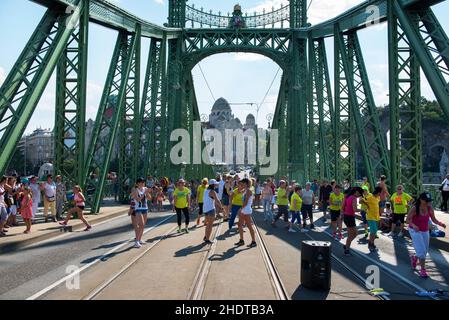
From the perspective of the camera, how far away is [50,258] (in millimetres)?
8055

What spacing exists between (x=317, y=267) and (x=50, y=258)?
5403 mm

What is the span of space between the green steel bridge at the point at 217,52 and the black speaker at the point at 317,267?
6113 mm

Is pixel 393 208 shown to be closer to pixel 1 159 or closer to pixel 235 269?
pixel 235 269

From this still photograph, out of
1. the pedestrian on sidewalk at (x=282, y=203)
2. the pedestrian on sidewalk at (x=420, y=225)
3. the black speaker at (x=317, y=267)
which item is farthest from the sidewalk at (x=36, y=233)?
the pedestrian on sidewalk at (x=420, y=225)

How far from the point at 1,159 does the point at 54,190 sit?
286 cm

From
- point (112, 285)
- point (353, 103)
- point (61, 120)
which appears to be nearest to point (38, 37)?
point (61, 120)

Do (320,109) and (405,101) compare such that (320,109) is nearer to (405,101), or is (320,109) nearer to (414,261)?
(405,101)

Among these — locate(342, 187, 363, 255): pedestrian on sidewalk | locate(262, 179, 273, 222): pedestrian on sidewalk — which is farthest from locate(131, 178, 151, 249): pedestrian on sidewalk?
locate(262, 179, 273, 222): pedestrian on sidewalk

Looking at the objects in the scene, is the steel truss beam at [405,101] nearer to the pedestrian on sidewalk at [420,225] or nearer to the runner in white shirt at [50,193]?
the pedestrian on sidewalk at [420,225]

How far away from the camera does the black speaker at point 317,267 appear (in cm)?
595

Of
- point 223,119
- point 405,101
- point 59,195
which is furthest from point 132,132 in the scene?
point 223,119

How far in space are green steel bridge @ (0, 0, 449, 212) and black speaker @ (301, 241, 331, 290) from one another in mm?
6113
